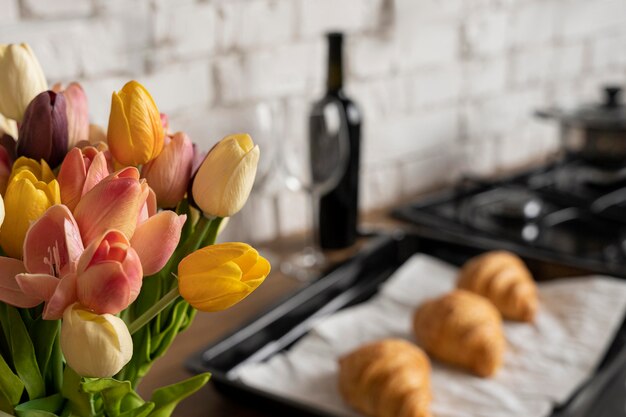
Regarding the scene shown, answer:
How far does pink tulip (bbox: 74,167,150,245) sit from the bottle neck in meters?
0.79

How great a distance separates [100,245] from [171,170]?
0.36 feet

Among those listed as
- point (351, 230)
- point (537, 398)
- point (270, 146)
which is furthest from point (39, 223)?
point (351, 230)

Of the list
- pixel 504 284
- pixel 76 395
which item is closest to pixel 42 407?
pixel 76 395

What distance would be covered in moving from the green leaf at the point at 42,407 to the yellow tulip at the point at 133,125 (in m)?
0.15

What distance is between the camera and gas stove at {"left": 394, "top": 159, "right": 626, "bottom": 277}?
124cm

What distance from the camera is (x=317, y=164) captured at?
1.15 meters

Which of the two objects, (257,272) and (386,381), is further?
(386,381)

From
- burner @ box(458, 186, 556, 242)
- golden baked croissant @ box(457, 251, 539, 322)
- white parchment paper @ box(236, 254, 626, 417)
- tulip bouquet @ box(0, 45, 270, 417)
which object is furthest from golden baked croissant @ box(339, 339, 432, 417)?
burner @ box(458, 186, 556, 242)

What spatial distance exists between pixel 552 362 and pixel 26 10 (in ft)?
2.60

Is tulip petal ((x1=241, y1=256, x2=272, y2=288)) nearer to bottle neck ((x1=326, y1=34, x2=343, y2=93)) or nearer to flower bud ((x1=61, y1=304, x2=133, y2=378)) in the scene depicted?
flower bud ((x1=61, y1=304, x2=133, y2=378))

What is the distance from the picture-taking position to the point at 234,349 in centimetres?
89

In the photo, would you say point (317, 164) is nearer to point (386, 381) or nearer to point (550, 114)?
point (386, 381)

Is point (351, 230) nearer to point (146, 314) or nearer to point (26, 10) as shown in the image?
point (26, 10)

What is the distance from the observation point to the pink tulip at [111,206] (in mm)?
406
